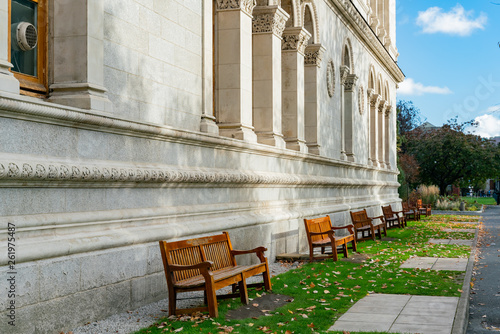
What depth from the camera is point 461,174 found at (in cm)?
5103

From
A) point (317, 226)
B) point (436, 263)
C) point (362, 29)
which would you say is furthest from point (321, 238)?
point (362, 29)

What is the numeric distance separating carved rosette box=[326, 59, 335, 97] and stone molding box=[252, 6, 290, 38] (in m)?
6.03

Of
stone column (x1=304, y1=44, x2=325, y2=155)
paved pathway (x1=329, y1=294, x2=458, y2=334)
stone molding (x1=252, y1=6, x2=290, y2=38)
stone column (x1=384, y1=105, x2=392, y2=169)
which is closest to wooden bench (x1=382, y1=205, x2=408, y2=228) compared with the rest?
stone column (x1=304, y1=44, x2=325, y2=155)

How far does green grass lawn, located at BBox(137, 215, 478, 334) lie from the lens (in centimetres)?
714

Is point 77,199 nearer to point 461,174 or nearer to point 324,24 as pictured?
point 324,24

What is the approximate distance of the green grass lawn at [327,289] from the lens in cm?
714

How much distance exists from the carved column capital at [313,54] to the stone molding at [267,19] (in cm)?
393

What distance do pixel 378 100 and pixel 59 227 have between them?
81.8 feet

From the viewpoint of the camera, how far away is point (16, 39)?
284 inches

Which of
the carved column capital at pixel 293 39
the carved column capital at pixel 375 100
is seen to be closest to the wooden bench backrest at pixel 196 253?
the carved column capital at pixel 293 39

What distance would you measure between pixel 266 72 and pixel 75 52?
7346 millimetres

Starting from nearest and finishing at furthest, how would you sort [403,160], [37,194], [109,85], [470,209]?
[37,194] < [109,85] < [470,209] < [403,160]

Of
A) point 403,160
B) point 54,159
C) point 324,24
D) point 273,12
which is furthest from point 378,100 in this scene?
point 54,159

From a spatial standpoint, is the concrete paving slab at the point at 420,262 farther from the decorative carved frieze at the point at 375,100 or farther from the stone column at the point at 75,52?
the decorative carved frieze at the point at 375,100
